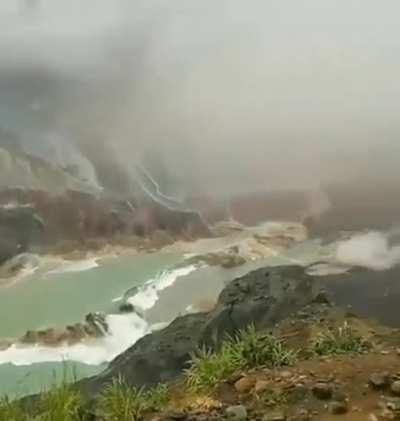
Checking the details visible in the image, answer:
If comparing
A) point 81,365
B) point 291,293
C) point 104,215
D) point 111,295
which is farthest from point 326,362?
point 104,215

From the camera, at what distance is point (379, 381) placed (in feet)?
44.7

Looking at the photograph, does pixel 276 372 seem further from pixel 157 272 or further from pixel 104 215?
pixel 104 215

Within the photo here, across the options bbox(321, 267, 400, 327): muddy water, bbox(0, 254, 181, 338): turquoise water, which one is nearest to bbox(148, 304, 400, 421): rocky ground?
bbox(321, 267, 400, 327): muddy water

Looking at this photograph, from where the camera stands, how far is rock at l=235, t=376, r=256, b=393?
14250 millimetres

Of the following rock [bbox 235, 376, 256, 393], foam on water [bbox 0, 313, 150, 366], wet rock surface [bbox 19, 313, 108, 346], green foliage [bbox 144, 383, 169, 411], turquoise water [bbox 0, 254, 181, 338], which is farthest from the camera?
turquoise water [bbox 0, 254, 181, 338]

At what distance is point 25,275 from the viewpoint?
116 metres

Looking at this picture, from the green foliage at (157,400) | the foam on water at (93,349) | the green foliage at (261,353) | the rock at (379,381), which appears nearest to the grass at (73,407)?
the green foliage at (157,400)

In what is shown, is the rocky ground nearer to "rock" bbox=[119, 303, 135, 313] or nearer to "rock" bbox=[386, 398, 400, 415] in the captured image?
"rock" bbox=[386, 398, 400, 415]

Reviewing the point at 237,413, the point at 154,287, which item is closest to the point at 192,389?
the point at 237,413

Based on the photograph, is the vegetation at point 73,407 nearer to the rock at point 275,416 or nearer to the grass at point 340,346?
the rock at point 275,416

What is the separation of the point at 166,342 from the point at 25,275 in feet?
220

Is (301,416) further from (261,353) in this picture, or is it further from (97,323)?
(97,323)

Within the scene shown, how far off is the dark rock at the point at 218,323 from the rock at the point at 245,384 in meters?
28.9

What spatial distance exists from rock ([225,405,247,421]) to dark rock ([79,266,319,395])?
3048 centimetres
